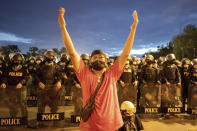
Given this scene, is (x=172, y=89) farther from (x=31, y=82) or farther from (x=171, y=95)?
(x=31, y=82)

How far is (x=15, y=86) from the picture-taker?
5.21 meters

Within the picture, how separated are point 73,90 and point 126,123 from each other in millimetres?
2861

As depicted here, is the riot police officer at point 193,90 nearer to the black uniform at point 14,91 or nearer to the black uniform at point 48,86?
the black uniform at point 48,86

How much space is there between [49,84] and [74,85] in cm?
85

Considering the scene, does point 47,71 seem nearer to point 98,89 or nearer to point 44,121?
point 44,121

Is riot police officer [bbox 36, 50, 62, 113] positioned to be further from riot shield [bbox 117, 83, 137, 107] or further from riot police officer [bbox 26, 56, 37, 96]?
riot shield [bbox 117, 83, 137, 107]

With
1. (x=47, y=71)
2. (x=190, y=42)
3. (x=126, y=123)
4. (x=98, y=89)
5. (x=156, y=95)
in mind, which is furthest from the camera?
(x=190, y=42)

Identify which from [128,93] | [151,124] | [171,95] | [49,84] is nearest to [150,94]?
[171,95]

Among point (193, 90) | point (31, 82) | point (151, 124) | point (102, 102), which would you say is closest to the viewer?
point (102, 102)

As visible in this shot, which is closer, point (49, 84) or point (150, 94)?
point (49, 84)

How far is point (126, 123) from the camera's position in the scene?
3.34m

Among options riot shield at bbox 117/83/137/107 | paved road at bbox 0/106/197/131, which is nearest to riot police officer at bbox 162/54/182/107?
paved road at bbox 0/106/197/131

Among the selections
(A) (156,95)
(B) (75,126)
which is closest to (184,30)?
(A) (156,95)

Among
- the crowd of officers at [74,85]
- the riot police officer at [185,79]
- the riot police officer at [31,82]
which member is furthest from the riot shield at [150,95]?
the riot police officer at [31,82]
